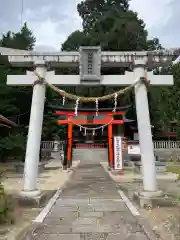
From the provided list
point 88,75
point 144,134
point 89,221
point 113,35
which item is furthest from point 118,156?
point 113,35

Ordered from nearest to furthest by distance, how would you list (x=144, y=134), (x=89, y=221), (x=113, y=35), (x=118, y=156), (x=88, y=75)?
(x=89, y=221), (x=144, y=134), (x=88, y=75), (x=118, y=156), (x=113, y=35)

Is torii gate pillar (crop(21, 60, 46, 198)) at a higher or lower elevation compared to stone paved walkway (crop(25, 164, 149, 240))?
higher

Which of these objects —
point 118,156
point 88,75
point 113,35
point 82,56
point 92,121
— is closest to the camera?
point 88,75

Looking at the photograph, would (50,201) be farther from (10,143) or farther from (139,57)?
(10,143)

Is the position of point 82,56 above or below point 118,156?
above

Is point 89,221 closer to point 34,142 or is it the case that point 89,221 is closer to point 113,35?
point 34,142

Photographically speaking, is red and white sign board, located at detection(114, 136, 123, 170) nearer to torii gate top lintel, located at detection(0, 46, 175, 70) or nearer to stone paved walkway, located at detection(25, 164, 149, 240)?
stone paved walkway, located at detection(25, 164, 149, 240)

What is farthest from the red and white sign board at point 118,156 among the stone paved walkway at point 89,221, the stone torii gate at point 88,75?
the stone torii gate at point 88,75

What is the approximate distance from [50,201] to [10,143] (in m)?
11.2

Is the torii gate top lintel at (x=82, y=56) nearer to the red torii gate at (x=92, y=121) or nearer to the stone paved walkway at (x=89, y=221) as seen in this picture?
the stone paved walkway at (x=89, y=221)

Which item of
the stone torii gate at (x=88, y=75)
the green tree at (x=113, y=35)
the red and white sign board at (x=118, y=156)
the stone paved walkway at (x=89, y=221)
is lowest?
the stone paved walkway at (x=89, y=221)

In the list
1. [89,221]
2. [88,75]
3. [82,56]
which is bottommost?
[89,221]

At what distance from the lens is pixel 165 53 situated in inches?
332

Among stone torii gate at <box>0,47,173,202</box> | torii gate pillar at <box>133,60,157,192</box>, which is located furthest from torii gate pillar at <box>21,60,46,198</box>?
torii gate pillar at <box>133,60,157,192</box>
